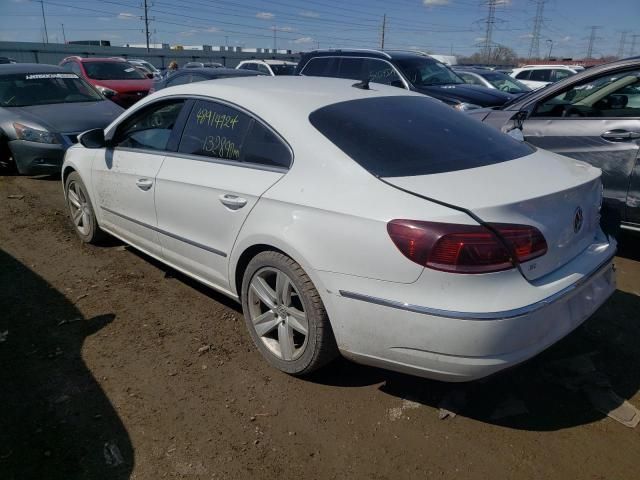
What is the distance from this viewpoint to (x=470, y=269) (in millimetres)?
2156

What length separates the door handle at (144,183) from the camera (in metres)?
3.61

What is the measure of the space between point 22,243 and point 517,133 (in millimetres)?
4651

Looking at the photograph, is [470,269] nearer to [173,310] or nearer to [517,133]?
[173,310]

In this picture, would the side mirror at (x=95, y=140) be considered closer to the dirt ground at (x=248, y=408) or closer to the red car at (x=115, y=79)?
the dirt ground at (x=248, y=408)

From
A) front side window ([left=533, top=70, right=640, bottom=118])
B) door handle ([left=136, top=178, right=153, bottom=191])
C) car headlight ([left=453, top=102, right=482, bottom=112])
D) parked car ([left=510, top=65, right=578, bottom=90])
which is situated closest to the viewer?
door handle ([left=136, top=178, right=153, bottom=191])

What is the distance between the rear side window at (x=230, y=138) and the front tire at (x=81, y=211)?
5.40 ft

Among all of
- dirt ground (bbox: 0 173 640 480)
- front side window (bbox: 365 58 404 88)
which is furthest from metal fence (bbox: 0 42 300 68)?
dirt ground (bbox: 0 173 640 480)

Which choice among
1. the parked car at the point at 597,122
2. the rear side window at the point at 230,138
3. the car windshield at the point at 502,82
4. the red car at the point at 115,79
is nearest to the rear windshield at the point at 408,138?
the rear side window at the point at 230,138

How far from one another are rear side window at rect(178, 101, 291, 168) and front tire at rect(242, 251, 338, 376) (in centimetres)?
56

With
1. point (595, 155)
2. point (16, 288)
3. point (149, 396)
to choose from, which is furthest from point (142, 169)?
point (595, 155)

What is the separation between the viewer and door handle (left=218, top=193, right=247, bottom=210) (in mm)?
2881

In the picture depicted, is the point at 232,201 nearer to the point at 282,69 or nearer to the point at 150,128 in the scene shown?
the point at 150,128

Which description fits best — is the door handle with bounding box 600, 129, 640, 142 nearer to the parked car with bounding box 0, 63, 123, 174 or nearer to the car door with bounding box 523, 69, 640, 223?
the car door with bounding box 523, 69, 640, 223

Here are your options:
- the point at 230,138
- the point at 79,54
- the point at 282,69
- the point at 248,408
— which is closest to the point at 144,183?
the point at 230,138
